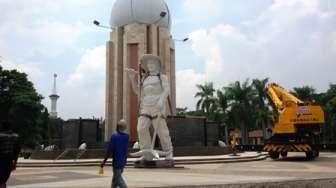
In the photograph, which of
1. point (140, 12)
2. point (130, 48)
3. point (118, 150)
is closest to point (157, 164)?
point (118, 150)

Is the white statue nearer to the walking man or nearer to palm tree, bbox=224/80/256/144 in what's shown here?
the walking man

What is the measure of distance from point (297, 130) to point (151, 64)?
481 inches

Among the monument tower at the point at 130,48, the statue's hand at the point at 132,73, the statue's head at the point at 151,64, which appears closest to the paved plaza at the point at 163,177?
the statue's head at the point at 151,64

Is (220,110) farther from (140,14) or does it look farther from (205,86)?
(140,14)

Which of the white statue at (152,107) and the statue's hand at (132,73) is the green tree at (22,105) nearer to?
the statue's hand at (132,73)

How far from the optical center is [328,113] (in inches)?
2500

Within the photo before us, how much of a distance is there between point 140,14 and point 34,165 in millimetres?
21834

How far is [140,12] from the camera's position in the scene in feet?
153

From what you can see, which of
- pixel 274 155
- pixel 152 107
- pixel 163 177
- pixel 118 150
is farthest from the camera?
pixel 274 155

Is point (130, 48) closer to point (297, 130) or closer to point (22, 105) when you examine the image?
point (22, 105)

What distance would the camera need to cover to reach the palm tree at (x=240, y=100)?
60.9 meters

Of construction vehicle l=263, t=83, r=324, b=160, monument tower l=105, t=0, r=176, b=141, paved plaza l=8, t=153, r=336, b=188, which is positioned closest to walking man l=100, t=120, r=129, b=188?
paved plaza l=8, t=153, r=336, b=188

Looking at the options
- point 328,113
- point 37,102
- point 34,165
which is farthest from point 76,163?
point 328,113

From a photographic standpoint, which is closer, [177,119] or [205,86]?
[177,119]
